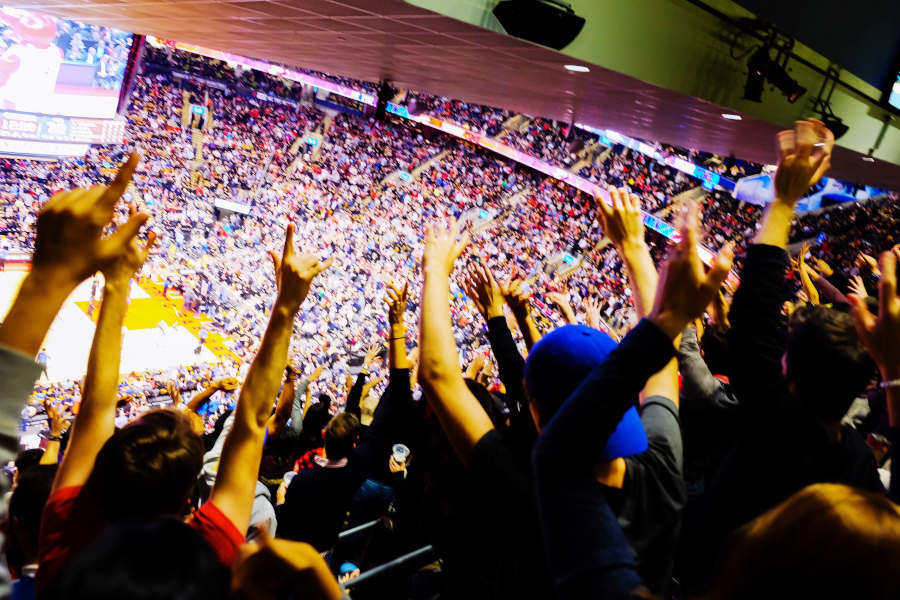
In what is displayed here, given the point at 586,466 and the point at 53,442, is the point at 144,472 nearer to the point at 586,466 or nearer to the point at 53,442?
the point at 586,466

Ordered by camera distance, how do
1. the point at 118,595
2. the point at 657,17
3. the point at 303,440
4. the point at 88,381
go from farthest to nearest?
1. the point at 303,440
2. the point at 657,17
3. the point at 88,381
4. the point at 118,595

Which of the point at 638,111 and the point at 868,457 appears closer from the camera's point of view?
the point at 868,457

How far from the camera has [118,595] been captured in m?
0.74

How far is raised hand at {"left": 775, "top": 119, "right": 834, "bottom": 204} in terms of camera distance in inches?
65.9

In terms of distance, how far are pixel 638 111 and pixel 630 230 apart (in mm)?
4723

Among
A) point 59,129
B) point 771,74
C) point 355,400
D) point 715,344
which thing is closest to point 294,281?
point 715,344

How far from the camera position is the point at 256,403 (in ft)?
5.32

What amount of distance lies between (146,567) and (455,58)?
182 inches

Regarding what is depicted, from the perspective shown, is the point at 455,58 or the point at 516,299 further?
the point at 455,58

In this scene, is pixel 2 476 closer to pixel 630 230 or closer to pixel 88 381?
pixel 88 381

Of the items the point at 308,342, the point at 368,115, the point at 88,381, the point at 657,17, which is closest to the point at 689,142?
the point at 657,17

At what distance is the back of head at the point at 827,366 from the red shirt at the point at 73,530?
1515 millimetres

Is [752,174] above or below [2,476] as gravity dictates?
above

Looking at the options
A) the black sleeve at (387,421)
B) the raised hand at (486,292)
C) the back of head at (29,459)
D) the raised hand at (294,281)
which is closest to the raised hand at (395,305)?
the black sleeve at (387,421)
